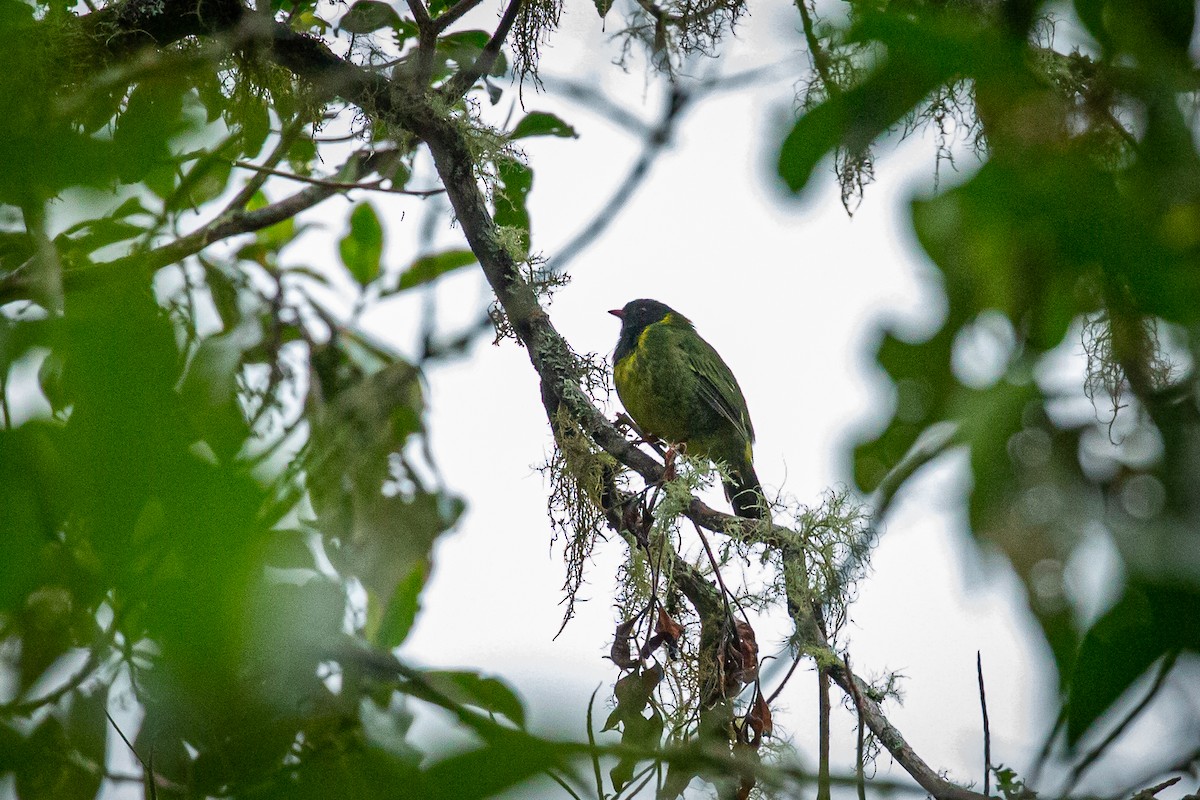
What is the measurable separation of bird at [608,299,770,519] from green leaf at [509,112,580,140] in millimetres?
1133

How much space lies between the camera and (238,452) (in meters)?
0.44

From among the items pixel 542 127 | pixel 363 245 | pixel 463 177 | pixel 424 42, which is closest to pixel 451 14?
pixel 424 42

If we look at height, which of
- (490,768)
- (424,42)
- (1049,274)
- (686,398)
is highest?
(686,398)

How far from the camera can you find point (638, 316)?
192 inches

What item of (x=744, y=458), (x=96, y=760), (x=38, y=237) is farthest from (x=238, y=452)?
(x=744, y=458)

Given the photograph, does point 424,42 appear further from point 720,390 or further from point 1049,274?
point 720,390

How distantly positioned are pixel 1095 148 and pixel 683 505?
1.78 metres

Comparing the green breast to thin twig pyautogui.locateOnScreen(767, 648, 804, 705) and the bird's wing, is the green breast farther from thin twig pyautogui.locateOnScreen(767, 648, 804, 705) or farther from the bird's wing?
thin twig pyautogui.locateOnScreen(767, 648, 804, 705)

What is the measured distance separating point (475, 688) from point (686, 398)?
319 cm

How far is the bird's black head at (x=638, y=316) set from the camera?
4656 millimetres

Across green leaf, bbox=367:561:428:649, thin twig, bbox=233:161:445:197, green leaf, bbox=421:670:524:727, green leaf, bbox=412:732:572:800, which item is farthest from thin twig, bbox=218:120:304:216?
green leaf, bbox=412:732:572:800

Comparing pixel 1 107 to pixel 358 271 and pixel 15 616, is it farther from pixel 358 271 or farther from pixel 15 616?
pixel 358 271

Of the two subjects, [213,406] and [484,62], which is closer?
Answer: [213,406]

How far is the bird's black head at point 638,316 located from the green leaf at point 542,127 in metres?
1.60
